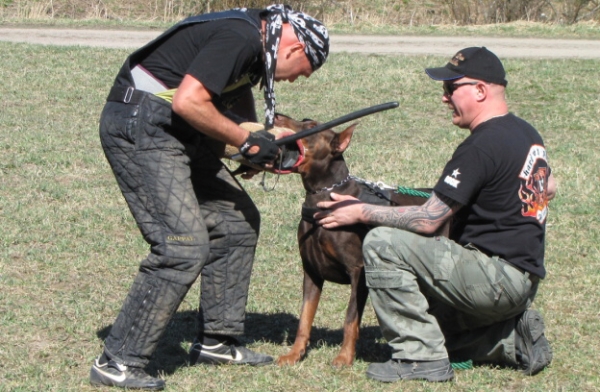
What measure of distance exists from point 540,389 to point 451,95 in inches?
59.8

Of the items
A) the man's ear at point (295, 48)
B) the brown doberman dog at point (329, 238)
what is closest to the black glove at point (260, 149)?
the man's ear at point (295, 48)

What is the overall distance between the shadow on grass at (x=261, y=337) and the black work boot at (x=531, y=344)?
77 cm

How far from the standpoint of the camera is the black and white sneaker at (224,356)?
509cm

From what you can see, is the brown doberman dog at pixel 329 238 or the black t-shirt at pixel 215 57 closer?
the black t-shirt at pixel 215 57

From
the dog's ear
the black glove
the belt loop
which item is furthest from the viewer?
the dog's ear

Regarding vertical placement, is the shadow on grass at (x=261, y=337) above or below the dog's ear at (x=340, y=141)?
below

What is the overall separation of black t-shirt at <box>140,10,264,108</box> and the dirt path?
11.2 metres

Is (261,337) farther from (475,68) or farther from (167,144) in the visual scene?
(475,68)

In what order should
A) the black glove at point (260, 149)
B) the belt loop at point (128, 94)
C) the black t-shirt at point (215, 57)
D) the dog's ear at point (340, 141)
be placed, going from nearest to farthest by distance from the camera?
1. the black t-shirt at point (215, 57)
2. the black glove at point (260, 149)
3. the belt loop at point (128, 94)
4. the dog's ear at point (340, 141)

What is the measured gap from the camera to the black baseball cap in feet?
15.3

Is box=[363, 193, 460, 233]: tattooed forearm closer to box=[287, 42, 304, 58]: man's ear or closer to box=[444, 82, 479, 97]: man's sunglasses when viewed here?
box=[444, 82, 479, 97]: man's sunglasses

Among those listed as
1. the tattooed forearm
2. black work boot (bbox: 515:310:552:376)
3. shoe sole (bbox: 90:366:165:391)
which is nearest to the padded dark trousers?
shoe sole (bbox: 90:366:165:391)

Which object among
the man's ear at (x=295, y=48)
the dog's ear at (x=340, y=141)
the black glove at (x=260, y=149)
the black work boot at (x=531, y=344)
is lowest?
the black work boot at (x=531, y=344)

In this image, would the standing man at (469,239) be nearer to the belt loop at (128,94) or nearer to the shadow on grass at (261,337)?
the shadow on grass at (261,337)
